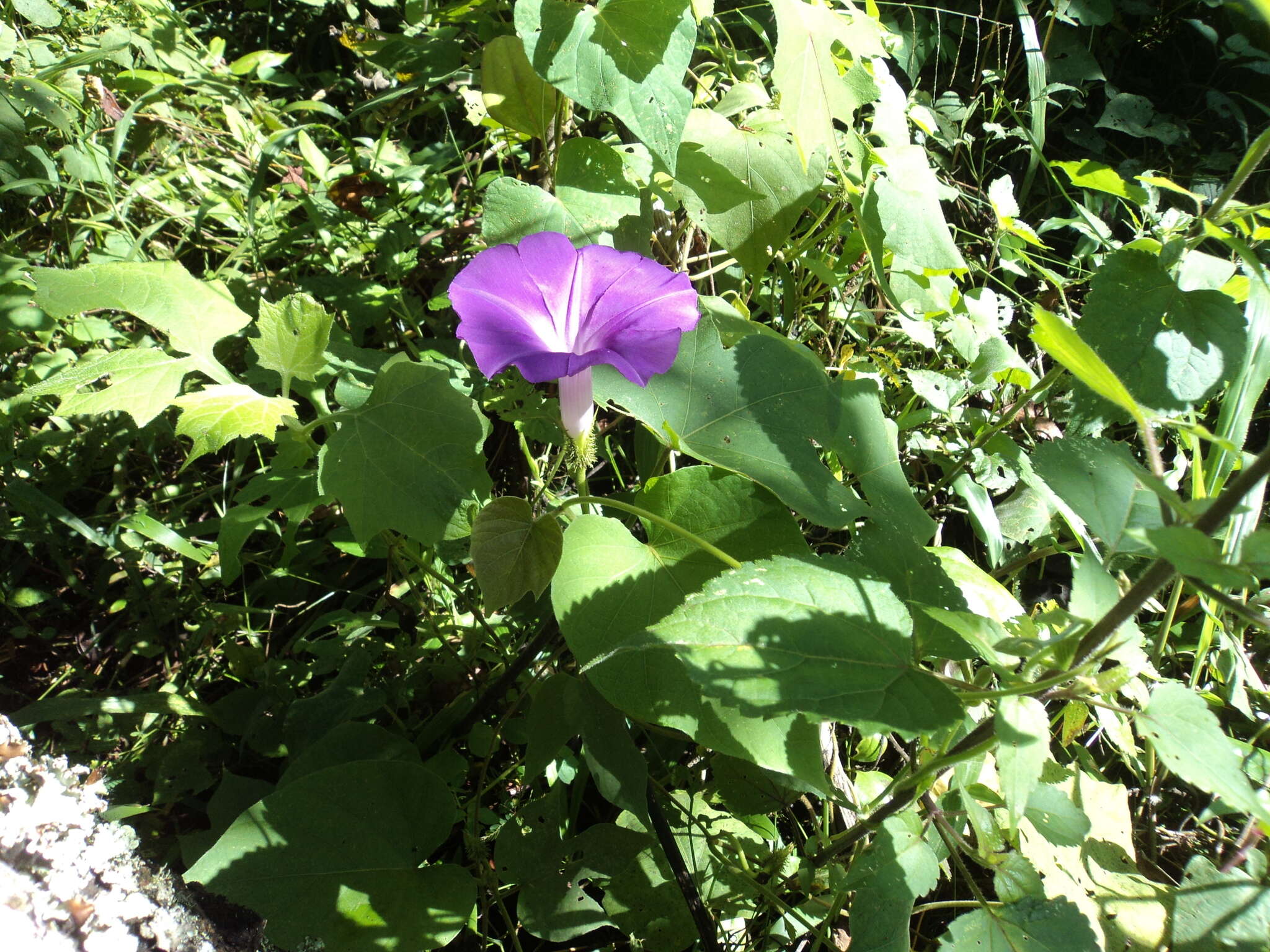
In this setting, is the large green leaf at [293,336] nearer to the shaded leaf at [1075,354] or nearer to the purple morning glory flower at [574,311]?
the purple morning glory flower at [574,311]

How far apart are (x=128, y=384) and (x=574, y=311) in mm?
673

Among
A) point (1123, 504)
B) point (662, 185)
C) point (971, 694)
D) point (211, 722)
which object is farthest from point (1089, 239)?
point (211, 722)

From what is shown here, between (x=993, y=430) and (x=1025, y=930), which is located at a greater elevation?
(x=993, y=430)

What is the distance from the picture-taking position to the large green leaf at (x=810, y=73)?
46.8 inches

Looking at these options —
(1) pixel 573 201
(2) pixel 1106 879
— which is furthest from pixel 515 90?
(2) pixel 1106 879

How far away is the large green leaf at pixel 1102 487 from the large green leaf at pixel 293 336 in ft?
3.30

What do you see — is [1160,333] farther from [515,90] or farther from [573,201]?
[515,90]

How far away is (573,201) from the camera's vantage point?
1.37 m

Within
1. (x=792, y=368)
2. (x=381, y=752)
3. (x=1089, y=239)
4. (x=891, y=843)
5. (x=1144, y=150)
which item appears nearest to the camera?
(x=891, y=843)

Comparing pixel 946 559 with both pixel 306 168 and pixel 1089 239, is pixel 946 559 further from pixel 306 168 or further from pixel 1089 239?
pixel 306 168

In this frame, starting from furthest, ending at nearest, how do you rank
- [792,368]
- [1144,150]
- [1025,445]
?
[1144,150]
[1025,445]
[792,368]

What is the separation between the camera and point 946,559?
130 cm

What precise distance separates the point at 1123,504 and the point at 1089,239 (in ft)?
5.52

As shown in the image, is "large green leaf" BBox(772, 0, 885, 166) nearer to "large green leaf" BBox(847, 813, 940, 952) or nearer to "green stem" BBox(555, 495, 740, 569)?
"green stem" BBox(555, 495, 740, 569)
